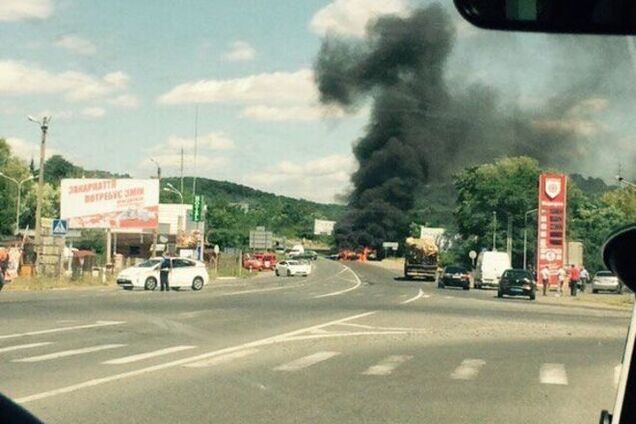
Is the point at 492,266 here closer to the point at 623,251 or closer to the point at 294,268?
the point at 294,268

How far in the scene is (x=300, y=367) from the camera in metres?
13.7

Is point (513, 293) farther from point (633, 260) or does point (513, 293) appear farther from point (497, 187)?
point (633, 260)

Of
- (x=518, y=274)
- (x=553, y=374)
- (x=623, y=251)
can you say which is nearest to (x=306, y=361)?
(x=553, y=374)

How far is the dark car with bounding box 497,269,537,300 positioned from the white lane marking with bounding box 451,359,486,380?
32249 mm

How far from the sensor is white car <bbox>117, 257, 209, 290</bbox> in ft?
153

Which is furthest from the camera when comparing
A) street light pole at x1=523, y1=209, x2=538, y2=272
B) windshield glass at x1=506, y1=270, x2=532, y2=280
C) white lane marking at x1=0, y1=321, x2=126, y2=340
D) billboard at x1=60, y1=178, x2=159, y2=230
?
billboard at x1=60, y1=178, x2=159, y2=230

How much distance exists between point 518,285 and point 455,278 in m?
14.5

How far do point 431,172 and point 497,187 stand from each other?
4391cm

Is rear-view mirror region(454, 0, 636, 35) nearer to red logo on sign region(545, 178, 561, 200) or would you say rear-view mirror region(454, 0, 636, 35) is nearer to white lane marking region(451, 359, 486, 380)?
white lane marking region(451, 359, 486, 380)

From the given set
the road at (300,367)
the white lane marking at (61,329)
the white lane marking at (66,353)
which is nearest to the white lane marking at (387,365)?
the road at (300,367)

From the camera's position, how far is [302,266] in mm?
89375

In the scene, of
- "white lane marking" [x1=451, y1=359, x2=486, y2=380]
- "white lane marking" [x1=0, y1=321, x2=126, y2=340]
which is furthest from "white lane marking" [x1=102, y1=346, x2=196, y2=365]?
"white lane marking" [x1=451, y1=359, x2=486, y2=380]

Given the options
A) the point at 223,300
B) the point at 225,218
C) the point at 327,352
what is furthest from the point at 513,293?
the point at 225,218

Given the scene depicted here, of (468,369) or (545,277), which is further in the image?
(545,277)
